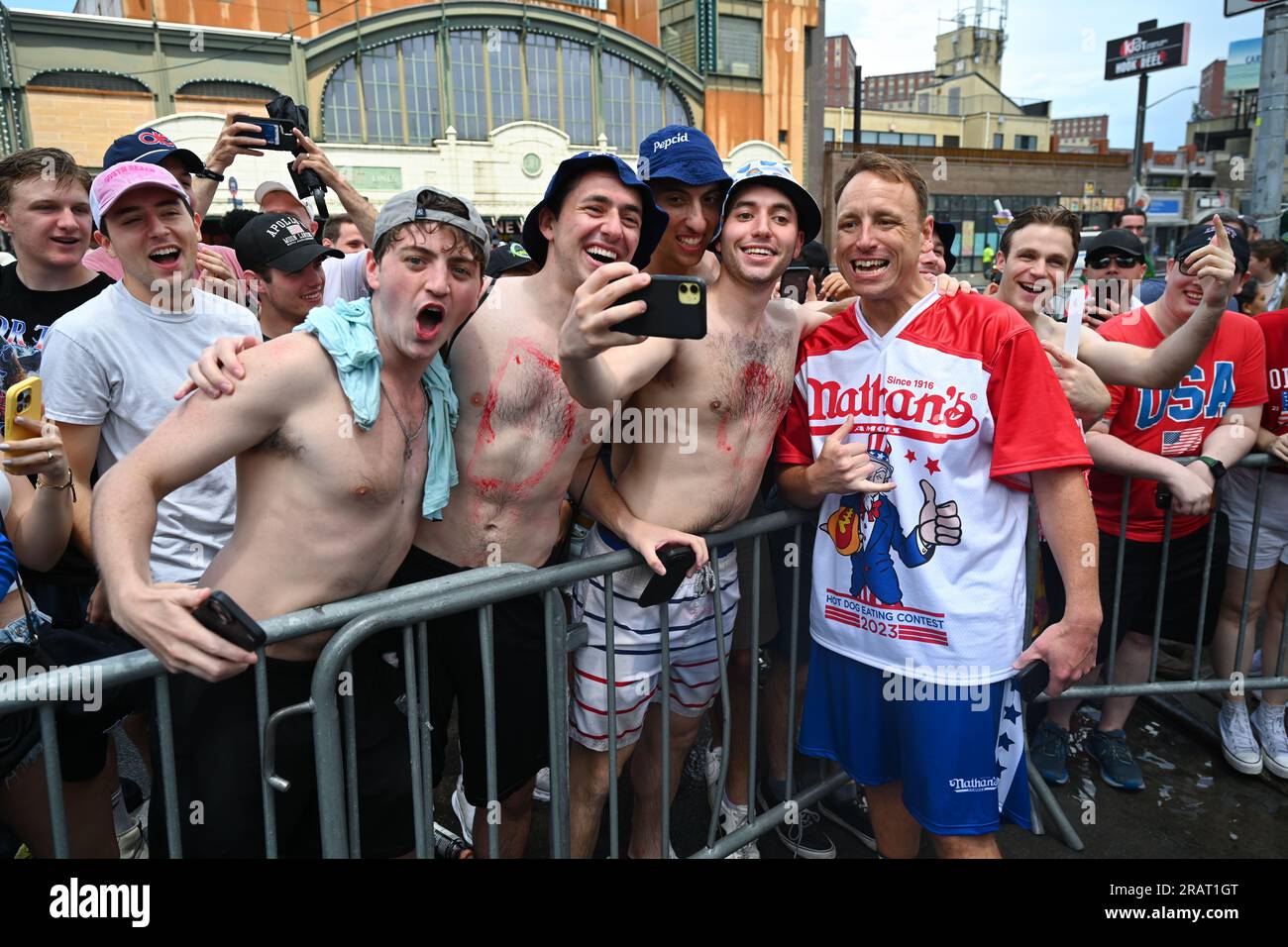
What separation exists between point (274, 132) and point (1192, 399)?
4.47m

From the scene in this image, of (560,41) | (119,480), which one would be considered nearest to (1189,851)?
Answer: (119,480)

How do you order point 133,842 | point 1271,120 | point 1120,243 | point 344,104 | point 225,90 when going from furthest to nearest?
1. point 344,104
2. point 225,90
3. point 1271,120
4. point 1120,243
5. point 133,842

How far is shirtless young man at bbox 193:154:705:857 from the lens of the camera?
8.13 ft

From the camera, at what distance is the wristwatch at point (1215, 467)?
3.49m

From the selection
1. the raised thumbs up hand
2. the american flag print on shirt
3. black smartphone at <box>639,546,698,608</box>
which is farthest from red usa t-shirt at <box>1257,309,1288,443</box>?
black smartphone at <box>639,546,698,608</box>

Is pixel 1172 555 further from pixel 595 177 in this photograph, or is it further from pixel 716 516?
pixel 595 177

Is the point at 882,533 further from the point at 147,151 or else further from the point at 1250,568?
the point at 147,151

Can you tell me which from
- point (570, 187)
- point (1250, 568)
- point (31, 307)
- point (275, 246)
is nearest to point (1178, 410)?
point (1250, 568)

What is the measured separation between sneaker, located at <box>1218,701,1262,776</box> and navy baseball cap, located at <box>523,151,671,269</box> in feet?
11.7

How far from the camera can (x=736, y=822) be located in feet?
10.5


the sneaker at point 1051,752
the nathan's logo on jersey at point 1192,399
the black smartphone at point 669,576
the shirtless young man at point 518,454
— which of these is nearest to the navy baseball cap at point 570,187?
the shirtless young man at point 518,454

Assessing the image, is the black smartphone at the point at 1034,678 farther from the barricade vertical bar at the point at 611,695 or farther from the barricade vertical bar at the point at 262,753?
the barricade vertical bar at the point at 262,753
